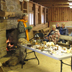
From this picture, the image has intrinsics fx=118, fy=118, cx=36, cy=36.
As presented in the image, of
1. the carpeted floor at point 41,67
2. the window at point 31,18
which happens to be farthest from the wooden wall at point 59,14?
the carpeted floor at point 41,67

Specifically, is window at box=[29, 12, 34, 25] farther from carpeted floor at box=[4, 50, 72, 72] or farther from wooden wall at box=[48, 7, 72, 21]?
wooden wall at box=[48, 7, 72, 21]

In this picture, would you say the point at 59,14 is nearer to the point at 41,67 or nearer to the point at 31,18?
the point at 31,18

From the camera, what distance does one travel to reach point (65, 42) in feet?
22.1

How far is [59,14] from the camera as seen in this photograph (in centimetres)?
1352

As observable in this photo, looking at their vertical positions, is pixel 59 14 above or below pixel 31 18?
above

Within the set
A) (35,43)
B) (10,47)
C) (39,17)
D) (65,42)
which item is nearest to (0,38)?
(10,47)

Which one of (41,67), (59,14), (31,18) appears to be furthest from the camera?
(59,14)

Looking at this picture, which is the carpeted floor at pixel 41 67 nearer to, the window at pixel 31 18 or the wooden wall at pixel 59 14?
the window at pixel 31 18

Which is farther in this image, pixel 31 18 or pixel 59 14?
pixel 59 14

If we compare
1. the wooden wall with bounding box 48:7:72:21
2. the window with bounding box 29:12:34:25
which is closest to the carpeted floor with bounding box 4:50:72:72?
the window with bounding box 29:12:34:25

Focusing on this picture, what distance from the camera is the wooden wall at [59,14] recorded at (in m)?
13.4

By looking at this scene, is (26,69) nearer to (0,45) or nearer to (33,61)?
(33,61)

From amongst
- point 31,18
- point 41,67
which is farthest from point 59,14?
point 41,67

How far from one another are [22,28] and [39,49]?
1.42m
